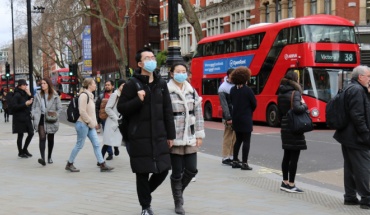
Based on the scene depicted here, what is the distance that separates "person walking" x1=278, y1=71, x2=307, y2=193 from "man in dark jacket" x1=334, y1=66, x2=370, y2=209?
0.83 meters

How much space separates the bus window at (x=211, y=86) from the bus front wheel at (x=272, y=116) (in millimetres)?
4419

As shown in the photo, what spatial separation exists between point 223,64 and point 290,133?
19.1m

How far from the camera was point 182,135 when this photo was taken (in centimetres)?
657

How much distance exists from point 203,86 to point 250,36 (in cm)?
528

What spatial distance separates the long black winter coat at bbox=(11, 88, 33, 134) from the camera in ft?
40.4

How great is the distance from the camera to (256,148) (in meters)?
14.3

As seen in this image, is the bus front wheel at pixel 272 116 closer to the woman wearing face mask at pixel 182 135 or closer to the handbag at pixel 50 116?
the handbag at pixel 50 116

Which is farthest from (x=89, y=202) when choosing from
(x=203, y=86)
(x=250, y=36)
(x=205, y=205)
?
(x=203, y=86)

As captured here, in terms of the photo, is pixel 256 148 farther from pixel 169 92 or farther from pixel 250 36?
pixel 250 36

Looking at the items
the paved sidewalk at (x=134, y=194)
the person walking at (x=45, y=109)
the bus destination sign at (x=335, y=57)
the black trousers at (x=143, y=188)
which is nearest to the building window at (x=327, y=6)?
the bus destination sign at (x=335, y=57)

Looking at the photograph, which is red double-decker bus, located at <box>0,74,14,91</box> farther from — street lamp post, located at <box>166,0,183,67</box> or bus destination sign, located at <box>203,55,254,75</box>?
street lamp post, located at <box>166,0,183,67</box>

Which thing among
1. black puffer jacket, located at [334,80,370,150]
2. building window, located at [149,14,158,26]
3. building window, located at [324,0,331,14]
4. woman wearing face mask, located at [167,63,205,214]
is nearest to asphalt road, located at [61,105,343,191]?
black puffer jacket, located at [334,80,370,150]

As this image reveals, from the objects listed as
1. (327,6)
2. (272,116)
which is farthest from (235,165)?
(327,6)

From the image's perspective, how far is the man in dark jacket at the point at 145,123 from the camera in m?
5.78
